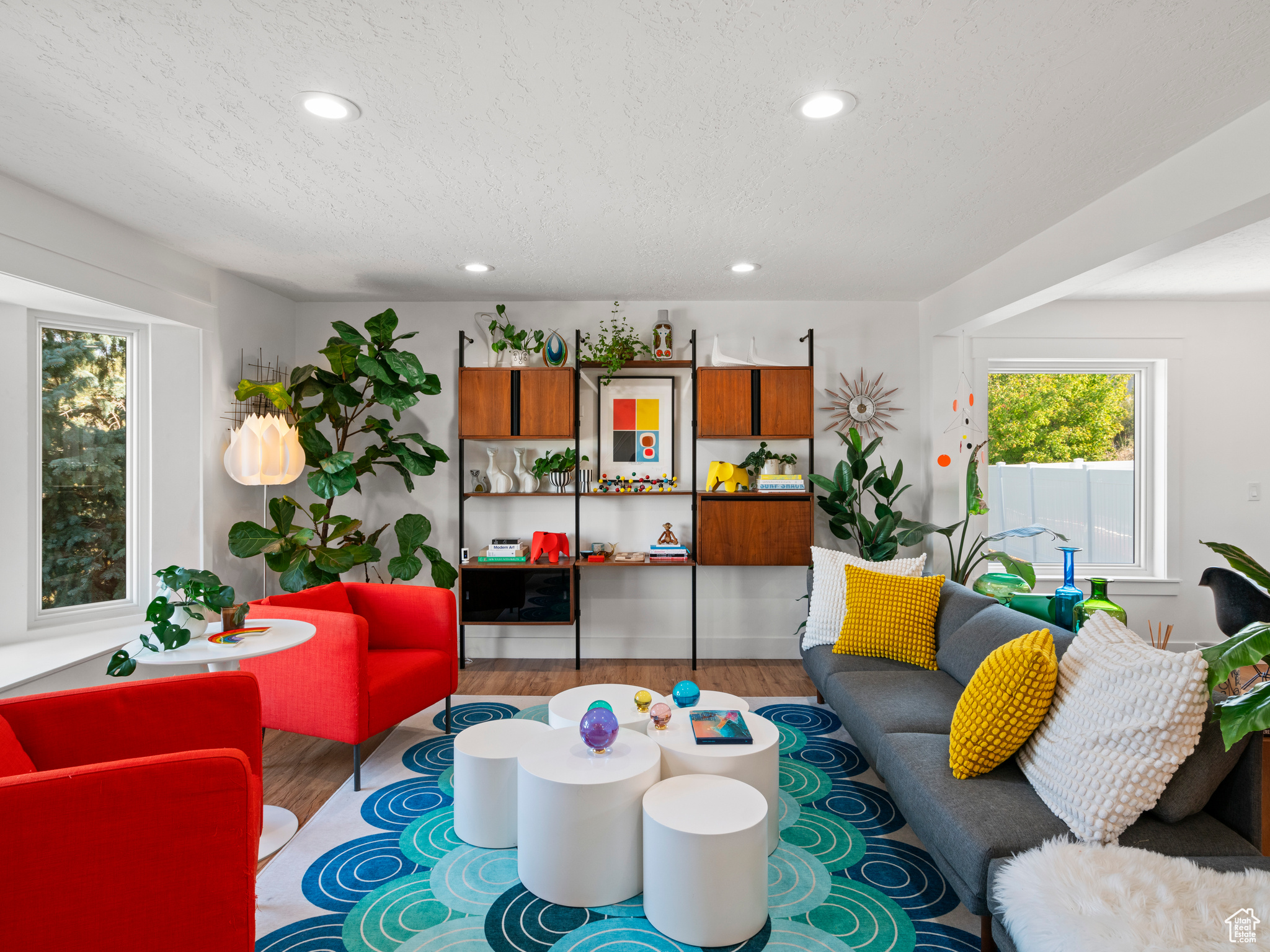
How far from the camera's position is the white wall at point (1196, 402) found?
15.0ft

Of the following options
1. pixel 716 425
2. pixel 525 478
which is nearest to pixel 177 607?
pixel 525 478

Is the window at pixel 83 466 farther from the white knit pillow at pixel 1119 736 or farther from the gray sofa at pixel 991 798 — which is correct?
the white knit pillow at pixel 1119 736

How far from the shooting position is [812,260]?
143 inches

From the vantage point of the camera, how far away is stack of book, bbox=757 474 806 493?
4270 millimetres

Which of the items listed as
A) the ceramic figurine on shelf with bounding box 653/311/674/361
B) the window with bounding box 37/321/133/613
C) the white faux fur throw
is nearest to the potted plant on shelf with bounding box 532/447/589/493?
the ceramic figurine on shelf with bounding box 653/311/674/361

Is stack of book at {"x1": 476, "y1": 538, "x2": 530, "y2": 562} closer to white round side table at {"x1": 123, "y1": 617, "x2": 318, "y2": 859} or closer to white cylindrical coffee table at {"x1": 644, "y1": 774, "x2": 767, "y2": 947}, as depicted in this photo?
white round side table at {"x1": 123, "y1": 617, "x2": 318, "y2": 859}

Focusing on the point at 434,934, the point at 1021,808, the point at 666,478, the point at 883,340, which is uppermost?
the point at 883,340

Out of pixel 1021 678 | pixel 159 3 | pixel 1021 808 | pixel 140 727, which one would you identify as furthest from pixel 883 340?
pixel 140 727

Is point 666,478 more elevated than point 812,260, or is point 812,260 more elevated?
point 812,260

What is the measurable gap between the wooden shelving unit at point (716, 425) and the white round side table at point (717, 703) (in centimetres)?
150

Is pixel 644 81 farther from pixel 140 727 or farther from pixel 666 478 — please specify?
pixel 666 478

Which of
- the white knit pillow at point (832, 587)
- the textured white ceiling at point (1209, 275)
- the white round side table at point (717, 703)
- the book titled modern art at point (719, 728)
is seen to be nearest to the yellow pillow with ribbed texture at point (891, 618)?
the white knit pillow at point (832, 587)

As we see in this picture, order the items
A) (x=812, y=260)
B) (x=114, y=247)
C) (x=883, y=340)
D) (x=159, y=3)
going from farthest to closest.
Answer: (x=883, y=340) → (x=812, y=260) → (x=114, y=247) → (x=159, y=3)

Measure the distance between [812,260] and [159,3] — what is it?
2.90m
